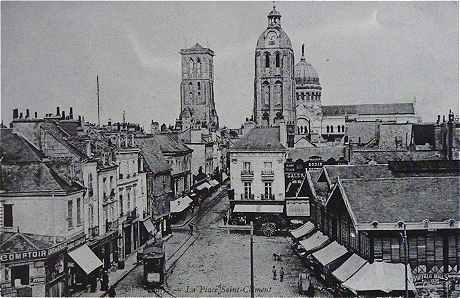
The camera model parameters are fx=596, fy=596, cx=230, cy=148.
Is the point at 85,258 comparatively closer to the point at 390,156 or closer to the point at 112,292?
the point at 112,292

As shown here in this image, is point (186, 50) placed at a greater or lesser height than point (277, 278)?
greater

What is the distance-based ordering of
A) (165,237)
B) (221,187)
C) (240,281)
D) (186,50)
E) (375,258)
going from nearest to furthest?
(375,258), (240,281), (165,237), (221,187), (186,50)

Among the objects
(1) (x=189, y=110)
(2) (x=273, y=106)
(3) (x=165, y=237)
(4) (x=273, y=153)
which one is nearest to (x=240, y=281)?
(3) (x=165, y=237)

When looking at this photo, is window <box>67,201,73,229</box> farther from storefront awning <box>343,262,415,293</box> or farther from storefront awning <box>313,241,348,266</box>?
storefront awning <box>343,262,415,293</box>

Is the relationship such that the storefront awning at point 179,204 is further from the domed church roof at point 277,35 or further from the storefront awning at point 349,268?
the domed church roof at point 277,35

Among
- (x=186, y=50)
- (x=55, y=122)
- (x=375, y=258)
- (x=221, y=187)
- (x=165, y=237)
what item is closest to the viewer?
(x=375, y=258)

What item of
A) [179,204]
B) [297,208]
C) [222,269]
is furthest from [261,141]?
[222,269]

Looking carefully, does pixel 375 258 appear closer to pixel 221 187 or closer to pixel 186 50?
pixel 221 187
